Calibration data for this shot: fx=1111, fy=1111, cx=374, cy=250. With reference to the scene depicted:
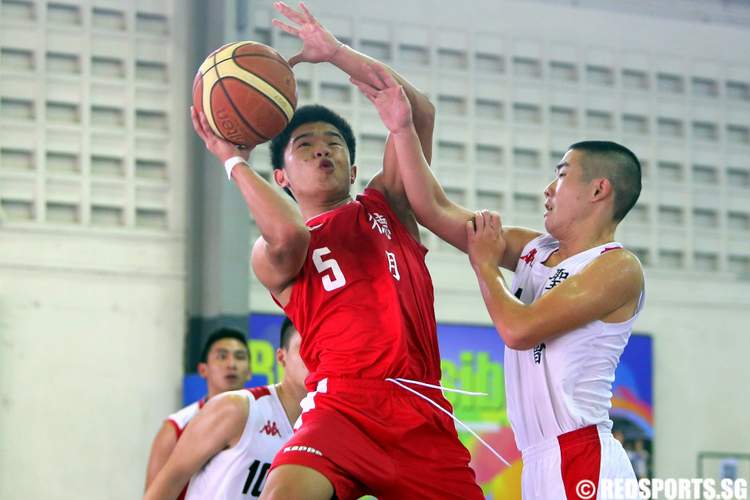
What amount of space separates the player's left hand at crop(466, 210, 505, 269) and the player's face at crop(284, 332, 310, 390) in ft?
4.43

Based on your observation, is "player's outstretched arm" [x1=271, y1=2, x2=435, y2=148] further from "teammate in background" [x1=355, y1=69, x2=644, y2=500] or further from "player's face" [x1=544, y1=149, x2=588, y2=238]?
"player's face" [x1=544, y1=149, x2=588, y2=238]

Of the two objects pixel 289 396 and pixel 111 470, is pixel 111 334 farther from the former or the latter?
pixel 289 396

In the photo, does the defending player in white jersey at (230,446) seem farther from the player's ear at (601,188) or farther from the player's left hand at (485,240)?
the player's ear at (601,188)

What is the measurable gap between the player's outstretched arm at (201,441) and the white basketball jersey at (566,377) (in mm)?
1503

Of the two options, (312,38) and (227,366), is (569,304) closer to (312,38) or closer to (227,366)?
(312,38)

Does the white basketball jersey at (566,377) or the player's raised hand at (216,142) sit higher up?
the player's raised hand at (216,142)

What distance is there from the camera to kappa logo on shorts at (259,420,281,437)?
5.57 meters

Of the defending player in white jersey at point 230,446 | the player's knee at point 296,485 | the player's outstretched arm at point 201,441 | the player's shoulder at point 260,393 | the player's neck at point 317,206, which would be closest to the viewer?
the player's knee at point 296,485

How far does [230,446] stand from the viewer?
5.54 metres

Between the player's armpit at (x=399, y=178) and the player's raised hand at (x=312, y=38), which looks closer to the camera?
the player's raised hand at (x=312, y=38)

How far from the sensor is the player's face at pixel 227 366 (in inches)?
311

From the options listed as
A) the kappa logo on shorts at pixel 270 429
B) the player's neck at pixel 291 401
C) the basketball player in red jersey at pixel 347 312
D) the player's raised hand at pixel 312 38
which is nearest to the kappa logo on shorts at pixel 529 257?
the basketball player in red jersey at pixel 347 312

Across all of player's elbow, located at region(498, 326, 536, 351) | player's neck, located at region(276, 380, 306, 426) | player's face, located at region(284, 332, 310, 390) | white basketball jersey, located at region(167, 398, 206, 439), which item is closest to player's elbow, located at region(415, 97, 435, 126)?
player's elbow, located at region(498, 326, 536, 351)

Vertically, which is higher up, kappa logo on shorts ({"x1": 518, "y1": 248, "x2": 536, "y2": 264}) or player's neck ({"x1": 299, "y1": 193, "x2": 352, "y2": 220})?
player's neck ({"x1": 299, "y1": 193, "x2": 352, "y2": 220})
